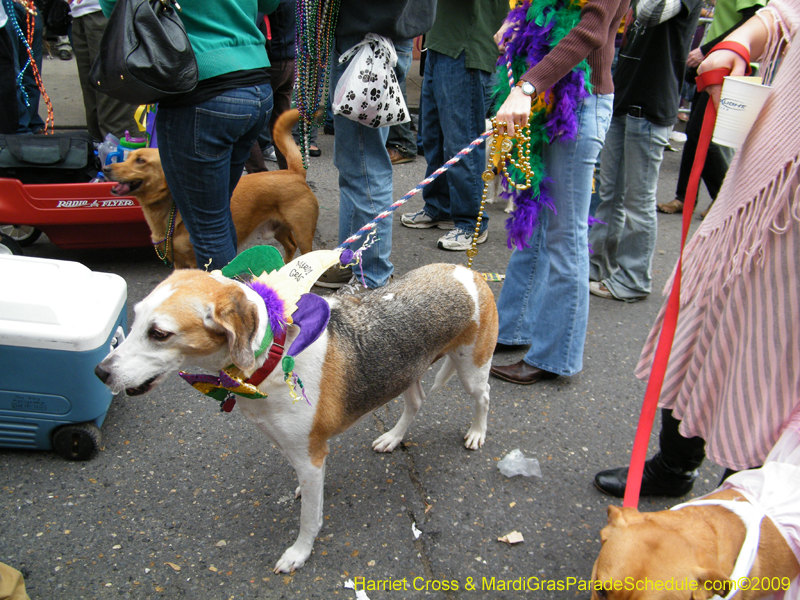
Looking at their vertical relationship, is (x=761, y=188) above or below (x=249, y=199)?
above

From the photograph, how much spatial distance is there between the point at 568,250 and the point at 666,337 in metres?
1.29

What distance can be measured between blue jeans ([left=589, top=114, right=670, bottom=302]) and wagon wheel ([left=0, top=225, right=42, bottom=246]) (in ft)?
14.5

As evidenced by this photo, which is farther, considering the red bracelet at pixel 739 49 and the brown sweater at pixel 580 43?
the brown sweater at pixel 580 43

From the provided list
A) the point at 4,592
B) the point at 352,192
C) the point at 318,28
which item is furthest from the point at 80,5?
the point at 4,592

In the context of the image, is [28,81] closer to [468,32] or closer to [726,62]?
[468,32]

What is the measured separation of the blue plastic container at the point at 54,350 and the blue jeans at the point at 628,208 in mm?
3399

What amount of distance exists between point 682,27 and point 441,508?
142 inches

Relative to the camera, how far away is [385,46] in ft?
10.0

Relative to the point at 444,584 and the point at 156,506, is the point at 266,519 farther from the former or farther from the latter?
the point at 444,584

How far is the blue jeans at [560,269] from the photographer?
8.82 feet

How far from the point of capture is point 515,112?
234 centimetres

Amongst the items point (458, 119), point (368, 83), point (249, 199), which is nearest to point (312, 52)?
point (368, 83)

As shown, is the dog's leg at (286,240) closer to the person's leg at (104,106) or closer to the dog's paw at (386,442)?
the dog's paw at (386,442)

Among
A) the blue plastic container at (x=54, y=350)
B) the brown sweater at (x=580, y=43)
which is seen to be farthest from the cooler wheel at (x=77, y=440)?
the brown sweater at (x=580, y=43)
